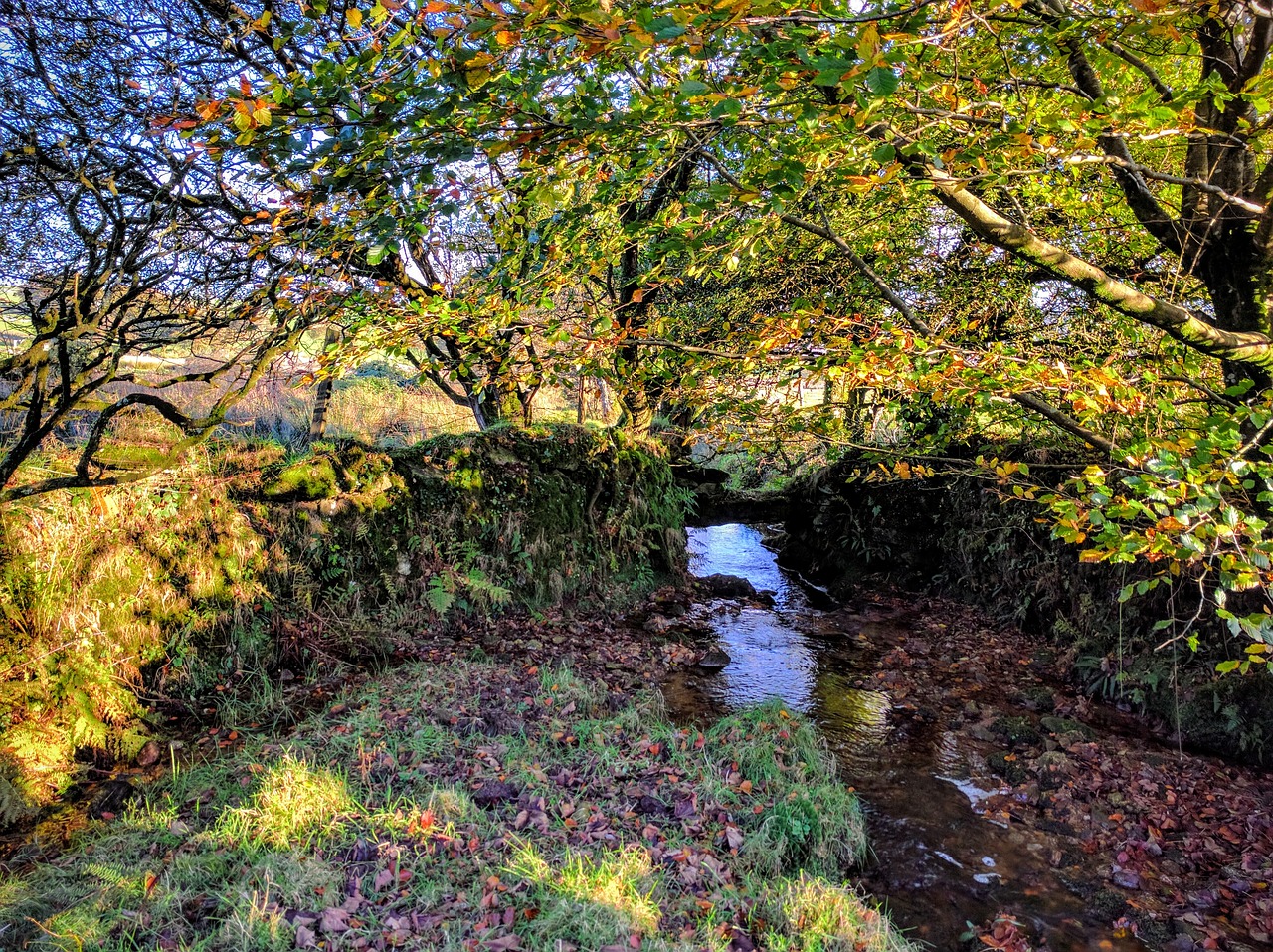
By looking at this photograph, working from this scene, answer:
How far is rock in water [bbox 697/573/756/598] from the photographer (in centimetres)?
1079

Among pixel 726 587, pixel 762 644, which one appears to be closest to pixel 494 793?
pixel 762 644

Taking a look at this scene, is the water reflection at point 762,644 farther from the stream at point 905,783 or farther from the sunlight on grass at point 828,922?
the sunlight on grass at point 828,922

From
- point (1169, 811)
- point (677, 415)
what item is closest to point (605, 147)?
point (1169, 811)

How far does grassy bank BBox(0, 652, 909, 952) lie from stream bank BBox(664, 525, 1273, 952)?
620mm

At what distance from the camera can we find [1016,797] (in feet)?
17.3

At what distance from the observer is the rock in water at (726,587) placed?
10.8 metres

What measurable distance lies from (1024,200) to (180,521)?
9062 mm

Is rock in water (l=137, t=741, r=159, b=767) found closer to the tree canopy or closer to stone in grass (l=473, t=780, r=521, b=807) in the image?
the tree canopy

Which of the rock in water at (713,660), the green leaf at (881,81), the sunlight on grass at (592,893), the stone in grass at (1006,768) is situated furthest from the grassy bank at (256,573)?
the green leaf at (881,81)

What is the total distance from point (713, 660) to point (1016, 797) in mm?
3439

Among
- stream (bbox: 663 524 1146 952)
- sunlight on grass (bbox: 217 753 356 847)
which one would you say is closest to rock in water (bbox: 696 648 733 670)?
stream (bbox: 663 524 1146 952)

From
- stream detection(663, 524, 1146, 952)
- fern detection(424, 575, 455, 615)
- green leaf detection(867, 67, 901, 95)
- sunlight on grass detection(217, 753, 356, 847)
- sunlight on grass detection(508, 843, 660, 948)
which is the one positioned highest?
green leaf detection(867, 67, 901, 95)

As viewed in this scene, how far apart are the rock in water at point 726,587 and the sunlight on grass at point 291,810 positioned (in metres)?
7.25

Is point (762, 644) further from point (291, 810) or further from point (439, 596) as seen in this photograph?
point (291, 810)
